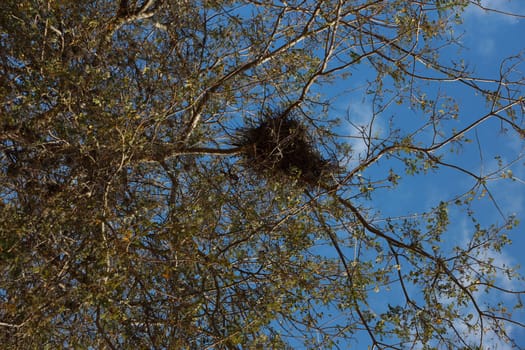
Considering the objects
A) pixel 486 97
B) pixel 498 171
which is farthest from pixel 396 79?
pixel 498 171

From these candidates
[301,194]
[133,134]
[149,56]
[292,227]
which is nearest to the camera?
[133,134]

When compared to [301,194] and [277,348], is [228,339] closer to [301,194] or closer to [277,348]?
[277,348]

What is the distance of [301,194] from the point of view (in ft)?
15.9

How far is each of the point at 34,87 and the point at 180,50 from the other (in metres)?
1.44

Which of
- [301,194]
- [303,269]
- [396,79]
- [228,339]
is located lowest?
[228,339]

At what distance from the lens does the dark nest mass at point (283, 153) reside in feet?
15.8

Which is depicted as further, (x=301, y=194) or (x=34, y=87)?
(x=301, y=194)

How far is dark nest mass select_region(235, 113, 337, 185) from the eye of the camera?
4809 millimetres

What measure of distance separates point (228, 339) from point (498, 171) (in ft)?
8.21

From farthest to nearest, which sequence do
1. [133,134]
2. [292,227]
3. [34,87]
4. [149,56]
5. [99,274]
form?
[149,56] < [292,227] < [34,87] < [133,134] < [99,274]

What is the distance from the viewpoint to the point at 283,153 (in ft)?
15.9

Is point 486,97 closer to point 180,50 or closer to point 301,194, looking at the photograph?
point 301,194

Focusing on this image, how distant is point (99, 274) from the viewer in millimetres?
3654

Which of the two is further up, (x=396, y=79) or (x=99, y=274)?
(x=396, y=79)
